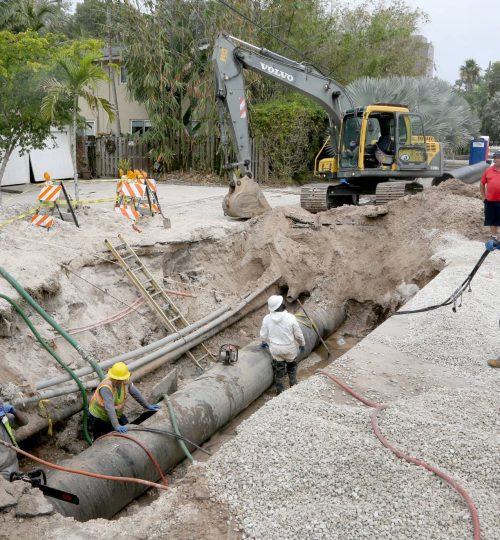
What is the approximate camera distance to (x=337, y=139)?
16.2 m

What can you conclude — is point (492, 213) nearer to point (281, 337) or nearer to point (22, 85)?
point (281, 337)

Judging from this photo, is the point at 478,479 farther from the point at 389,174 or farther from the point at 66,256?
the point at 389,174

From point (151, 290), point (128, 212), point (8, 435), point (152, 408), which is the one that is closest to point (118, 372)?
point (152, 408)

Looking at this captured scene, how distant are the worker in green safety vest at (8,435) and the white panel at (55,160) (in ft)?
58.9

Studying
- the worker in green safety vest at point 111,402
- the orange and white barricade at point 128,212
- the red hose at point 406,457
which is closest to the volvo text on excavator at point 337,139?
the orange and white barricade at point 128,212

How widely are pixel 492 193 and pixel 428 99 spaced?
17.6m

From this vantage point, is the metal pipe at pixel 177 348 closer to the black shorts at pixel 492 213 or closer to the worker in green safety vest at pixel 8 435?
the worker in green safety vest at pixel 8 435

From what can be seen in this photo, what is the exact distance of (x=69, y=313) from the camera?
9367mm

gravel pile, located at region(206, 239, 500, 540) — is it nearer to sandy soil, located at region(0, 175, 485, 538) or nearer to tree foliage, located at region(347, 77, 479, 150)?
sandy soil, located at region(0, 175, 485, 538)

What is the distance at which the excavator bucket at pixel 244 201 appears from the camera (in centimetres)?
1416

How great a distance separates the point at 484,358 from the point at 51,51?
13.6 m

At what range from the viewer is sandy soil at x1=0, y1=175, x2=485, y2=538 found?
360 inches

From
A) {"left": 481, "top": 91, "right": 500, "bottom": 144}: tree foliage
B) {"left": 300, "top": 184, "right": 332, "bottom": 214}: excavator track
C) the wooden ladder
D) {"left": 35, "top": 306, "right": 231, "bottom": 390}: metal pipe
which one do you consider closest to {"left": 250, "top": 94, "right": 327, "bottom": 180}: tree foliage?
{"left": 300, "top": 184, "right": 332, "bottom": 214}: excavator track

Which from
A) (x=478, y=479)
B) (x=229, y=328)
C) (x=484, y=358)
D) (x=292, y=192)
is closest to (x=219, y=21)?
(x=292, y=192)
